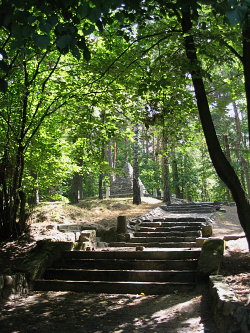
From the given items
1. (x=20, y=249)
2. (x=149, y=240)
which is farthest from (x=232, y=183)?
(x=149, y=240)

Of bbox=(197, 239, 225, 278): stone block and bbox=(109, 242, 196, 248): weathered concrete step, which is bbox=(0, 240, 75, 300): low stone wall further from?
bbox=(197, 239, 225, 278): stone block

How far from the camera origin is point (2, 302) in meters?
6.38

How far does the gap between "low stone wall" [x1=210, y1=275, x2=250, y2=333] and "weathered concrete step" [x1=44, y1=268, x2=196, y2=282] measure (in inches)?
84.6

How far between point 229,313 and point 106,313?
2.38m

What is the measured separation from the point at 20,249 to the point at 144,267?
3389 millimetres

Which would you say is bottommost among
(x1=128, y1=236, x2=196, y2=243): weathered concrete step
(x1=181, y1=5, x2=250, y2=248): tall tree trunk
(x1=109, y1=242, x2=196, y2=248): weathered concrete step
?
(x1=109, y1=242, x2=196, y2=248): weathered concrete step

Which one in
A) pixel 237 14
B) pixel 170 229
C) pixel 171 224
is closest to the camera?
pixel 237 14

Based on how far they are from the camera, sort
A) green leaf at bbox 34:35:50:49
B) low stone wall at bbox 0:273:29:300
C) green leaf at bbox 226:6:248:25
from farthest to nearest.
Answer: low stone wall at bbox 0:273:29:300 → green leaf at bbox 34:35:50:49 → green leaf at bbox 226:6:248:25

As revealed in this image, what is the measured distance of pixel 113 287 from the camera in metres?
7.38

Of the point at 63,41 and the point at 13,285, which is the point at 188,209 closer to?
the point at 13,285

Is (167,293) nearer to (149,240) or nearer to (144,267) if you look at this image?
(144,267)

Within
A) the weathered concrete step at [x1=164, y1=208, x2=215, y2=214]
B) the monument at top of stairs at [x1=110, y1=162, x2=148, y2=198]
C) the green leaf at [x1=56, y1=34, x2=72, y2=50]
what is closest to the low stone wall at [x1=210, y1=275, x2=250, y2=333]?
the green leaf at [x1=56, y1=34, x2=72, y2=50]

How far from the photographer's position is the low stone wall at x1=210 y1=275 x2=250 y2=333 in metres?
3.95

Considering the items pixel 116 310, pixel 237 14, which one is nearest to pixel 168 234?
pixel 116 310
